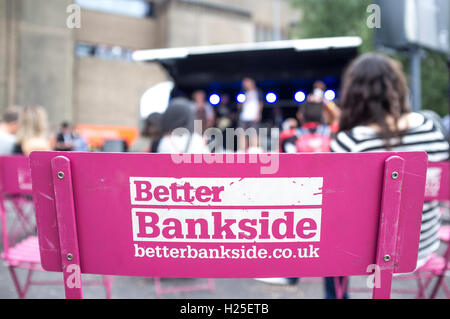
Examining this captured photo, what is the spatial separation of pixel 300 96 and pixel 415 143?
5975mm

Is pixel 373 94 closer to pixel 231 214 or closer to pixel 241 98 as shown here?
pixel 231 214

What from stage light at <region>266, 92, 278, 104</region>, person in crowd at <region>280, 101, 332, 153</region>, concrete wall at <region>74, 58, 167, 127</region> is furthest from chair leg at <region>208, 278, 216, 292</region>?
concrete wall at <region>74, 58, 167, 127</region>

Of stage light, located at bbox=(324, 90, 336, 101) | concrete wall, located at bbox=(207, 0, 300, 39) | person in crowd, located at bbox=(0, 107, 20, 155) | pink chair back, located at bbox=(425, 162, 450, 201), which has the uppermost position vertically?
concrete wall, located at bbox=(207, 0, 300, 39)

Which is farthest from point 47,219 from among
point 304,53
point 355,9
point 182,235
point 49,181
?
point 355,9

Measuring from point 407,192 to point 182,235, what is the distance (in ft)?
2.13

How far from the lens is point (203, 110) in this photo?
744cm

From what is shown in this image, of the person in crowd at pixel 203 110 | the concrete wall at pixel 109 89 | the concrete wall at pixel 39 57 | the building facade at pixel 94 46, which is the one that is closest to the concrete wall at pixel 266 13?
the building facade at pixel 94 46

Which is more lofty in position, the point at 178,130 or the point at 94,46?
the point at 94,46

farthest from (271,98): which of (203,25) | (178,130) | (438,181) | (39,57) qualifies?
(203,25)

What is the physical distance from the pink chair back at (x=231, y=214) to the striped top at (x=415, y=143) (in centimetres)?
78

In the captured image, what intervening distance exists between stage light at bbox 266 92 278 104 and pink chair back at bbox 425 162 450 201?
5684 mm

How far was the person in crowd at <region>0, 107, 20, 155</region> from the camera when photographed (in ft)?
16.3

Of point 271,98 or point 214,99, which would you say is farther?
point 214,99

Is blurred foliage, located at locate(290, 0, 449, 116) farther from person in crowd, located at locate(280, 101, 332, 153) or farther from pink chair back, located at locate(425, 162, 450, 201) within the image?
pink chair back, located at locate(425, 162, 450, 201)
